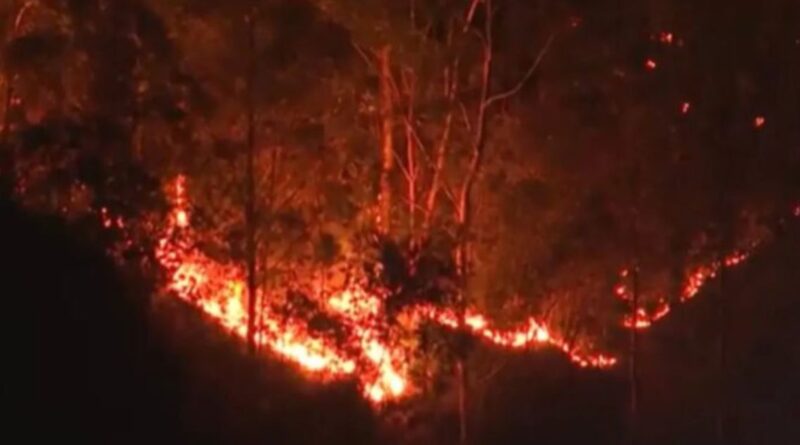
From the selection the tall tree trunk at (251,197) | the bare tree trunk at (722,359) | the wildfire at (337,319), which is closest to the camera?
the wildfire at (337,319)

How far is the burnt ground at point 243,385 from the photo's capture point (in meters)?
11.9

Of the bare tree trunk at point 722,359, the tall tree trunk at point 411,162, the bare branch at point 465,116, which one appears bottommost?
the bare tree trunk at point 722,359

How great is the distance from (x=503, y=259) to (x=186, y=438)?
6662 millimetres

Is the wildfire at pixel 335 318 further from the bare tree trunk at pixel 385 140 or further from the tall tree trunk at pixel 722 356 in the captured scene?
the tall tree trunk at pixel 722 356

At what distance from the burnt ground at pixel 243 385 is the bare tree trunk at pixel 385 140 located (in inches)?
Result: 76.6

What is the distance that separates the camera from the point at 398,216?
1744cm

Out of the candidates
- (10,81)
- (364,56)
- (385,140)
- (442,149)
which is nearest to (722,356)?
(442,149)

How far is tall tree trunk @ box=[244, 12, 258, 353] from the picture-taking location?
615 inches

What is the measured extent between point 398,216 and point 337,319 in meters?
2.21

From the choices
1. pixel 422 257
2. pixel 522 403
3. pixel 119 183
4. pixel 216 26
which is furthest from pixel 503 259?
pixel 119 183

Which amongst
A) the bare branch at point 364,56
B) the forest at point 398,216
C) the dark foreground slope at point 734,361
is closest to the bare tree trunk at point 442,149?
the forest at point 398,216

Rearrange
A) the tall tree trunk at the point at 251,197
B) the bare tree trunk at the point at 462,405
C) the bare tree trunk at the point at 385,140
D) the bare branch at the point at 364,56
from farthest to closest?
1. the bare tree trunk at the point at 385,140
2. the bare branch at the point at 364,56
3. the bare tree trunk at the point at 462,405
4. the tall tree trunk at the point at 251,197

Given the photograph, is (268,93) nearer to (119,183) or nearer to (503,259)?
(119,183)

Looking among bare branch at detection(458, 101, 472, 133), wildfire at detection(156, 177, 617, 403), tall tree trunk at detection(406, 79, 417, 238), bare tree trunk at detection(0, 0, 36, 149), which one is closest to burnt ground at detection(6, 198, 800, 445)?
wildfire at detection(156, 177, 617, 403)
